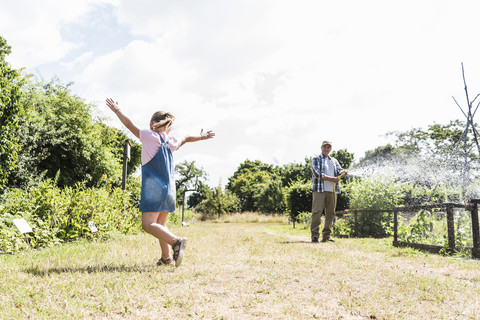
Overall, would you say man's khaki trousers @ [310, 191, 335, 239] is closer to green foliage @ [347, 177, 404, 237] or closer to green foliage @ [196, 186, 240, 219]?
green foliage @ [347, 177, 404, 237]

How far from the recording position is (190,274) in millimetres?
3154

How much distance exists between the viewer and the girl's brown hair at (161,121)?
12.1 ft

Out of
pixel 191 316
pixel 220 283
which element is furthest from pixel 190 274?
pixel 191 316

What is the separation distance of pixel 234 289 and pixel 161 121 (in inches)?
73.2

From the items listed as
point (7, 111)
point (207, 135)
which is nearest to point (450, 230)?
point (207, 135)

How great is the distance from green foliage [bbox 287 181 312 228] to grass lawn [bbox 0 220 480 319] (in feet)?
40.3

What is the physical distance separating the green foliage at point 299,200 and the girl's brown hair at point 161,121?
13.3m

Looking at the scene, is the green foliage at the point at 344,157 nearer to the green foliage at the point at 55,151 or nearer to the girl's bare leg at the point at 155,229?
the green foliage at the point at 55,151

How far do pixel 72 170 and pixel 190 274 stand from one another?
53.4 ft

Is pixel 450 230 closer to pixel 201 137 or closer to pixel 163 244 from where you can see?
pixel 201 137

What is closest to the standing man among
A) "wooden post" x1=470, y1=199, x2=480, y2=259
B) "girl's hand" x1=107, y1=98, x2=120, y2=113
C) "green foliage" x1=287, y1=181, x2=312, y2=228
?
"wooden post" x1=470, y1=199, x2=480, y2=259

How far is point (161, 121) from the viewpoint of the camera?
3.69 metres

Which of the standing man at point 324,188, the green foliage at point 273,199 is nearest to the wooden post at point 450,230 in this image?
the standing man at point 324,188

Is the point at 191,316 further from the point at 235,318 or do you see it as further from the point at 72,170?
the point at 72,170
